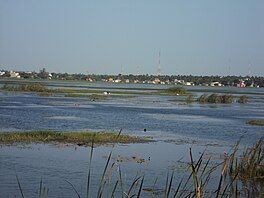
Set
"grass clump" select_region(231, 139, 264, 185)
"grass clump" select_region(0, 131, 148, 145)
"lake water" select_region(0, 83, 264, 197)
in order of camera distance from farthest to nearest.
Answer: "grass clump" select_region(0, 131, 148, 145), "lake water" select_region(0, 83, 264, 197), "grass clump" select_region(231, 139, 264, 185)

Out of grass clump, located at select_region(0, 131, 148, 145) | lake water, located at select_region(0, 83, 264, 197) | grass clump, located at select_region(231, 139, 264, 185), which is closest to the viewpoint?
grass clump, located at select_region(231, 139, 264, 185)

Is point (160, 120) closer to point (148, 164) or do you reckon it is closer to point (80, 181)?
point (148, 164)

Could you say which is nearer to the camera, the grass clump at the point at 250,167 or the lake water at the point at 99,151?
the grass clump at the point at 250,167

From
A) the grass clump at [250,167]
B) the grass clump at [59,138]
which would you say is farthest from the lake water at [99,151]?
the grass clump at [250,167]

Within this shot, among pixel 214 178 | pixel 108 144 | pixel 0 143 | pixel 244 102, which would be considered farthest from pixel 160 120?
pixel 244 102

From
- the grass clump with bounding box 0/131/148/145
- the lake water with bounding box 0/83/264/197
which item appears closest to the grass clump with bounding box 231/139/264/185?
the lake water with bounding box 0/83/264/197

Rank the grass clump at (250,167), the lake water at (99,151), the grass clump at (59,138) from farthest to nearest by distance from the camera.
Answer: the grass clump at (59,138)
the lake water at (99,151)
the grass clump at (250,167)

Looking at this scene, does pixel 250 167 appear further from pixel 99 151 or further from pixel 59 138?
pixel 59 138

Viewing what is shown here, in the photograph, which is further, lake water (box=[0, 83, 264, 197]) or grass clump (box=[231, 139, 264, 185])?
lake water (box=[0, 83, 264, 197])

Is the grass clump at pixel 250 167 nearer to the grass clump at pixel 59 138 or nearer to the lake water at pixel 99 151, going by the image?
the lake water at pixel 99 151

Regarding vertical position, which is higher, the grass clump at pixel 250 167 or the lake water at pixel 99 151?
the grass clump at pixel 250 167

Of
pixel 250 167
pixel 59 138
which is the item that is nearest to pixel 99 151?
pixel 59 138

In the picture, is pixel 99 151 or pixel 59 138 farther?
pixel 59 138

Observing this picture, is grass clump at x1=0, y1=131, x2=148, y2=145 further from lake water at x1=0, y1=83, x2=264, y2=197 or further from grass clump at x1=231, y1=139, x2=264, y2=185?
grass clump at x1=231, y1=139, x2=264, y2=185
